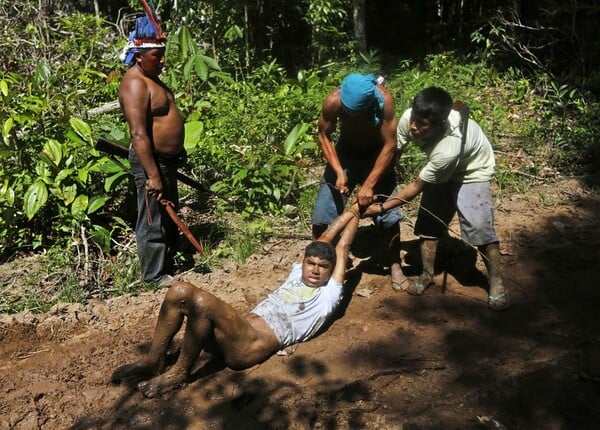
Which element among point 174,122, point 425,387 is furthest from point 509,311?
point 174,122

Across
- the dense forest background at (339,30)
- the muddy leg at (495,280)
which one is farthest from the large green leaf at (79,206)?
the dense forest background at (339,30)

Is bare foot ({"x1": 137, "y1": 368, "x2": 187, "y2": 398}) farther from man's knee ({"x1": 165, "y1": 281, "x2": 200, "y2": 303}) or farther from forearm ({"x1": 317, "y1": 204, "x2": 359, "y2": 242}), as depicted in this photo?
forearm ({"x1": 317, "y1": 204, "x2": 359, "y2": 242})

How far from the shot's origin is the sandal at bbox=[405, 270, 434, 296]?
14.2 feet

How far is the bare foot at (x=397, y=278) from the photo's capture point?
14.4ft

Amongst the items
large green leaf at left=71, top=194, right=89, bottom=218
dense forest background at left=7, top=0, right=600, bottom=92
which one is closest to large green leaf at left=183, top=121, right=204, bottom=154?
large green leaf at left=71, top=194, right=89, bottom=218

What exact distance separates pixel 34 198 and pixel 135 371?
1.86m

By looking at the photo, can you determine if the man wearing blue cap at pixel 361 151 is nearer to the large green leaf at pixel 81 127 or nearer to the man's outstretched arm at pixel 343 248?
the man's outstretched arm at pixel 343 248

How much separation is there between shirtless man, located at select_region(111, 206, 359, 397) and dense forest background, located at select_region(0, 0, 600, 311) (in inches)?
45.4

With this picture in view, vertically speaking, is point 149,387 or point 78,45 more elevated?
point 78,45

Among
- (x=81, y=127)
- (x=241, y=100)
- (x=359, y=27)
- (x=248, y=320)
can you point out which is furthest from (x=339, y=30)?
(x=248, y=320)

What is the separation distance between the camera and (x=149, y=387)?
10.9 feet

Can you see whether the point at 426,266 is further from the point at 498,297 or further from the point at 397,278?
the point at 498,297

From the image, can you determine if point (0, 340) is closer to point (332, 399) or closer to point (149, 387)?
point (149, 387)

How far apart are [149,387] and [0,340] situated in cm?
129
